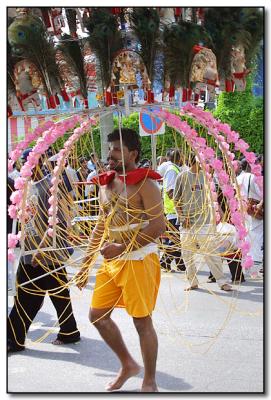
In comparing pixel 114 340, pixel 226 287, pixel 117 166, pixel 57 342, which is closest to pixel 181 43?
pixel 117 166

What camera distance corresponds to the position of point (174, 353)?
5586mm

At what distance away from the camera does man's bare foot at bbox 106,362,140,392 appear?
4.72 m

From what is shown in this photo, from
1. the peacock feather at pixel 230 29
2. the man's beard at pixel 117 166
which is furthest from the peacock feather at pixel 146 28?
the man's beard at pixel 117 166

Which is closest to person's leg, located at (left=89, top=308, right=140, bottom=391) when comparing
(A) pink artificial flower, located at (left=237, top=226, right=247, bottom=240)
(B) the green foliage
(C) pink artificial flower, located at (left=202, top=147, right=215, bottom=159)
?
(A) pink artificial flower, located at (left=237, top=226, right=247, bottom=240)

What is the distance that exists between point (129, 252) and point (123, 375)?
0.93m

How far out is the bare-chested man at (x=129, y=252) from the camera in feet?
14.6

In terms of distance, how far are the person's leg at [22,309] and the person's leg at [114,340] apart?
1.19 meters

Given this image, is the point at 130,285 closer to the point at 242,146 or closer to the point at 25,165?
the point at 25,165

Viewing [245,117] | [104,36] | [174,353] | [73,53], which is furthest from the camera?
[245,117]

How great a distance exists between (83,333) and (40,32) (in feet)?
10.3

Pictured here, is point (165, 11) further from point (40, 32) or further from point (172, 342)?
point (172, 342)

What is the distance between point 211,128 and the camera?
498 cm

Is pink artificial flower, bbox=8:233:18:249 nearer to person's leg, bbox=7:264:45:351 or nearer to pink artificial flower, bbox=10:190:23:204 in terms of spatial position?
pink artificial flower, bbox=10:190:23:204

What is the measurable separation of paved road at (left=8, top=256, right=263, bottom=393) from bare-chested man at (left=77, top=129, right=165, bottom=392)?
44 centimetres
